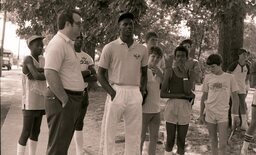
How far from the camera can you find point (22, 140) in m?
Result: 5.55

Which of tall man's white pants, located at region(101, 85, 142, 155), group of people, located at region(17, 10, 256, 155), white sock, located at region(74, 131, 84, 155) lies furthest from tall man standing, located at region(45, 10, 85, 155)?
white sock, located at region(74, 131, 84, 155)

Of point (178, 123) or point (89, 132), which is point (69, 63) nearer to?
point (178, 123)

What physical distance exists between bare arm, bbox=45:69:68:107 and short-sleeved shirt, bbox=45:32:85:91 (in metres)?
0.05

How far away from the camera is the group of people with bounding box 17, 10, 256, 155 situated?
4195 mm

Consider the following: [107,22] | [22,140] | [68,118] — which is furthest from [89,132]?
[68,118]

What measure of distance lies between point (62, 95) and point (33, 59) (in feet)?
5.42

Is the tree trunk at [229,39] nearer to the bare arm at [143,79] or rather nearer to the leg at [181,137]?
the leg at [181,137]

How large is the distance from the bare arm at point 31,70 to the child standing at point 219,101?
2.28 m

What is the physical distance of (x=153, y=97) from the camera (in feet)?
19.5

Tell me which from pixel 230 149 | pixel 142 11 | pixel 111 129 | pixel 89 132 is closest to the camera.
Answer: pixel 111 129

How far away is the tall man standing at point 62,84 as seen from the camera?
13.3ft

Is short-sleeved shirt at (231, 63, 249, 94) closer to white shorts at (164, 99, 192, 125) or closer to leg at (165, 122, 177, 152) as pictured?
white shorts at (164, 99, 192, 125)

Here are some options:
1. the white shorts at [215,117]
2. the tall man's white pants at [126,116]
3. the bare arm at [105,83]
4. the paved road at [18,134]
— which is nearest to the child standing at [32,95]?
the bare arm at [105,83]

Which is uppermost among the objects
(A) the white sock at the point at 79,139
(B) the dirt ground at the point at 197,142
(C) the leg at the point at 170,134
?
(C) the leg at the point at 170,134
